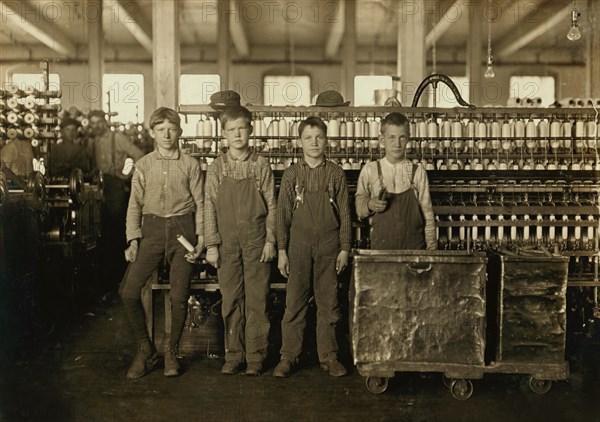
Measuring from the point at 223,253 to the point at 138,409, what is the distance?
1.09 m

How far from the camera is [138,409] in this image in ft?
11.6

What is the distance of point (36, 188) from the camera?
539 cm

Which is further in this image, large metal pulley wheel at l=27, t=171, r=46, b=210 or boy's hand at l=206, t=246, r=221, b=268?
large metal pulley wheel at l=27, t=171, r=46, b=210

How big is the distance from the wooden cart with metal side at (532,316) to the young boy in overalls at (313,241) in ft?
3.28

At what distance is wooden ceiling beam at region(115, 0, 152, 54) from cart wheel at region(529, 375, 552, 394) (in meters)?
9.76

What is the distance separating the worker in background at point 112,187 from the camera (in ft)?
26.7

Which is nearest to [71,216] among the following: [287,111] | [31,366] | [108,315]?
[108,315]

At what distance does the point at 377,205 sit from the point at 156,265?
58.4 inches

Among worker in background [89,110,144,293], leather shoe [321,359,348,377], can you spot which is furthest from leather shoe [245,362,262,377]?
worker in background [89,110,144,293]

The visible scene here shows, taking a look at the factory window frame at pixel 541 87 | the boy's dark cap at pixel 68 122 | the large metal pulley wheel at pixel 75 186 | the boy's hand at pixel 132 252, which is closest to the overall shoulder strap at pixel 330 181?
the boy's hand at pixel 132 252

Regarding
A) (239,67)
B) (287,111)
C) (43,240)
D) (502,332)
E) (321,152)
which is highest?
(239,67)

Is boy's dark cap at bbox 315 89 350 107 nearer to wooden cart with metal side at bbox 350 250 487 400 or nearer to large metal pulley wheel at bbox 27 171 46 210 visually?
wooden cart with metal side at bbox 350 250 487 400

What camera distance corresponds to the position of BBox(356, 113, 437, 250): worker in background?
13.5 feet

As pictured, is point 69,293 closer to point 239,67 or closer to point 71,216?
point 71,216
